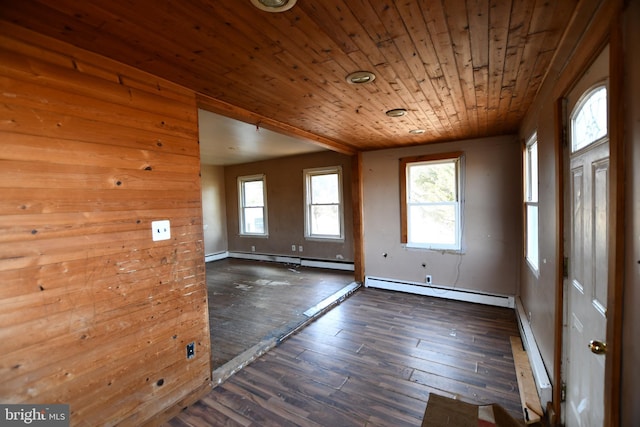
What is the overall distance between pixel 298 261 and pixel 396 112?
15.3 feet

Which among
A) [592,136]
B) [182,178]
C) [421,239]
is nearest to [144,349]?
[182,178]

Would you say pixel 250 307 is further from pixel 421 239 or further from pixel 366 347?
pixel 421 239

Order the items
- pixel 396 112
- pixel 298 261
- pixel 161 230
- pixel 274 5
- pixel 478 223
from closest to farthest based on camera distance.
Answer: pixel 274 5
pixel 161 230
pixel 396 112
pixel 478 223
pixel 298 261

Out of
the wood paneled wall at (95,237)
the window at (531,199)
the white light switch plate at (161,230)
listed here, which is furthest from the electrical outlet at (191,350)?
the window at (531,199)

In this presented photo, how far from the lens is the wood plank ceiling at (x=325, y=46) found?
1.31 m

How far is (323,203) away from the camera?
6438 millimetres

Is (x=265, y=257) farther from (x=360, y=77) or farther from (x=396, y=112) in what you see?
(x=360, y=77)

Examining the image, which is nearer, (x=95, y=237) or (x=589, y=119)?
(x=589, y=119)

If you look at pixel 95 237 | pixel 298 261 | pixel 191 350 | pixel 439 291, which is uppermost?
pixel 95 237

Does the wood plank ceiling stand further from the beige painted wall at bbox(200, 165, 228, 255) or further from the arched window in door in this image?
the beige painted wall at bbox(200, 165, 228, 255)

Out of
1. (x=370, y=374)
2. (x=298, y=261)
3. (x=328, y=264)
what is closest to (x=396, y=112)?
(x=370, y=374)

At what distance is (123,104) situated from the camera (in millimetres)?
1790

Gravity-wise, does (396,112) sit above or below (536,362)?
above

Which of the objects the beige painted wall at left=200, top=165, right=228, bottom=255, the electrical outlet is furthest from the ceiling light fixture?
the beige painted wall at left=200, top=165, right=228, bottom=255
